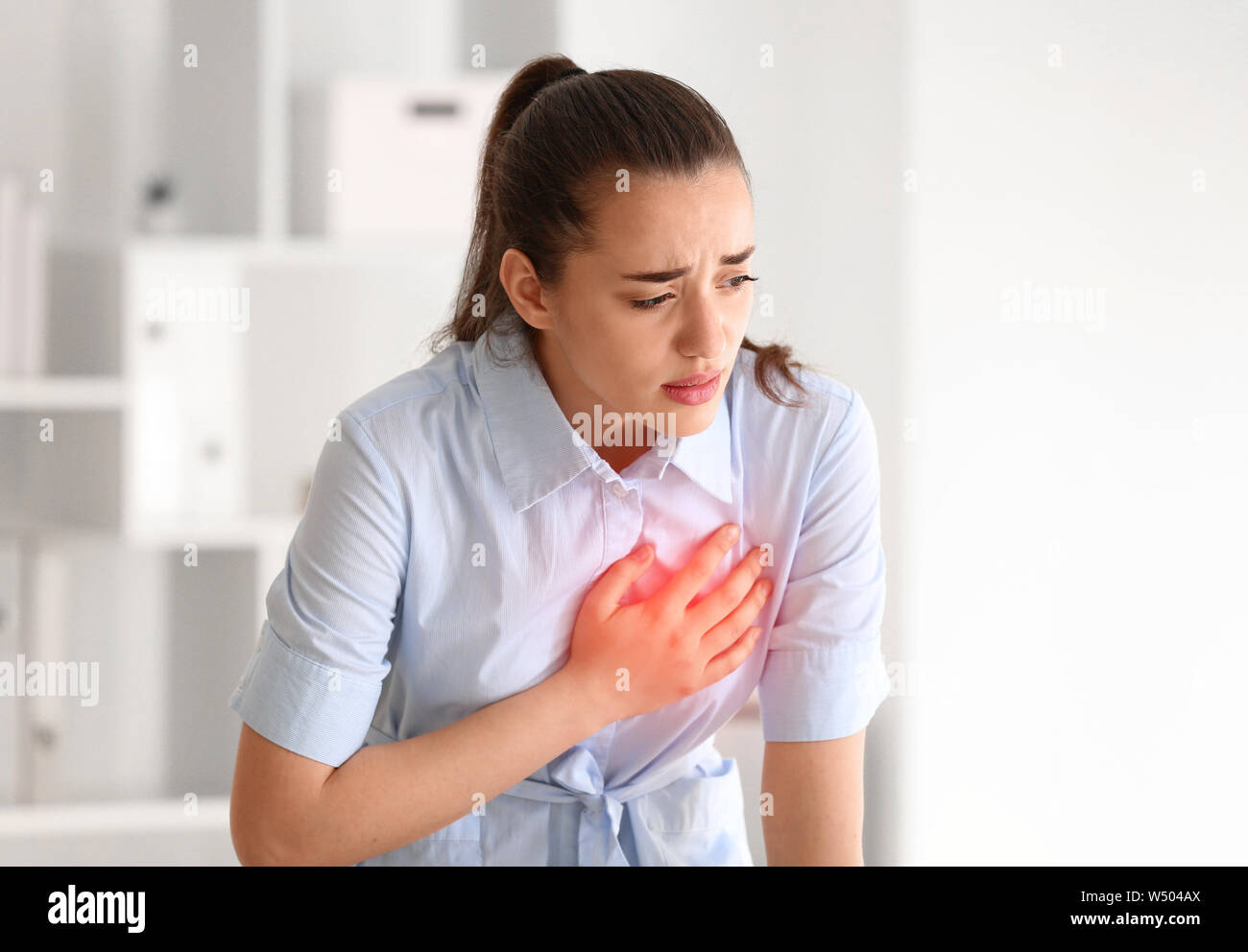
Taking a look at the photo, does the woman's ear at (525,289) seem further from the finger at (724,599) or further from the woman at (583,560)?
the finger at (724,599)

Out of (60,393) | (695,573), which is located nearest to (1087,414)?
(695,573)

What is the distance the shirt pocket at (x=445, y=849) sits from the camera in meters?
0.99

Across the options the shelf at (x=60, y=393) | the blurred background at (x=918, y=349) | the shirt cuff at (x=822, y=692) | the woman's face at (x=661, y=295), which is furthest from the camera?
the blurred background at (x=918, y=349)

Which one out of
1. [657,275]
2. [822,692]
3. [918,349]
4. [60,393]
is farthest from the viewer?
[918,349]

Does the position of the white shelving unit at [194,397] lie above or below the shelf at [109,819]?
above

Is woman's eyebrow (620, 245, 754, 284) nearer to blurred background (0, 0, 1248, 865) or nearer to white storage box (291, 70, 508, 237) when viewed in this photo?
white storage box (291, 70, 508, 237)

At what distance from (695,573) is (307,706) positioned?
1.12 ft

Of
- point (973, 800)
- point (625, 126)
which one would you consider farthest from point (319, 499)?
point (973, 800)

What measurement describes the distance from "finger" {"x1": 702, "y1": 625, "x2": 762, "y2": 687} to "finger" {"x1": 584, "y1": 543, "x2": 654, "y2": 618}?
99 millimetres

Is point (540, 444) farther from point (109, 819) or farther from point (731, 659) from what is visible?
point (109, 819)

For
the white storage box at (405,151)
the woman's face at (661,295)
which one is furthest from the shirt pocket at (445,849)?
the white storage box at (405,151)

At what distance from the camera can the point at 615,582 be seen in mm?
967

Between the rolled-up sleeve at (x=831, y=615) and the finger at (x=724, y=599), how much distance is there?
0.06m
